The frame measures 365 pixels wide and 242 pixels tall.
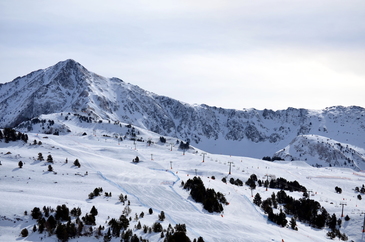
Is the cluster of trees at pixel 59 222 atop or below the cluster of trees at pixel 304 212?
atop

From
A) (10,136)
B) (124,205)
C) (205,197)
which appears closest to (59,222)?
(124,205)

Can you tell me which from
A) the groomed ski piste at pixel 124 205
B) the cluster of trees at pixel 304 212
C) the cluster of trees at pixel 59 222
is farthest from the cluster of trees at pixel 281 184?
the cluster of trees at pixel 59 222

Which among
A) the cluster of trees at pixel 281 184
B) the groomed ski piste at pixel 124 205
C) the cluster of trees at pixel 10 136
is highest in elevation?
the cluster of trees at pixel 10 136

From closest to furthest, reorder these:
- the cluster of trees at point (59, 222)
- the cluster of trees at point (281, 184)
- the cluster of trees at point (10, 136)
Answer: the cluster of trees at point (59, 222) → the cluster of trees at point (10, 136) → the cluster of trees at point (281, 184)

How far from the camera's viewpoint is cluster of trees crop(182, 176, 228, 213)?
132 ft

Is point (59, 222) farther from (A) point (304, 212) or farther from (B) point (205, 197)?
(A) point (304, 212)

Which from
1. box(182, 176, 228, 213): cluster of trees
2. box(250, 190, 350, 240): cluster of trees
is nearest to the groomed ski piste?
box(182, 176, 228, 213): cluster of trees

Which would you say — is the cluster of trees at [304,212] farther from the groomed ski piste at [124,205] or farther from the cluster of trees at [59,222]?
the cluster of trees at [59,222]

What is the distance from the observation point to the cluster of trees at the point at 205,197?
132 ft

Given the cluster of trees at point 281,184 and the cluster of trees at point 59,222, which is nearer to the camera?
the cluster of trees at point 59,222

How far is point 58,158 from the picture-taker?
2130 inches

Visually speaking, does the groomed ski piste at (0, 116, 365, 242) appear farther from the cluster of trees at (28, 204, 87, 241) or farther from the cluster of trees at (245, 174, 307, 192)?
the cluster of trees at (245, 174, 307, 192)

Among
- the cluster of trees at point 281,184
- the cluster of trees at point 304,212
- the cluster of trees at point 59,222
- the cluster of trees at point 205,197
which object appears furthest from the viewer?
the cluster of trees at point 281,184

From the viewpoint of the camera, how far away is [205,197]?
4278cm
